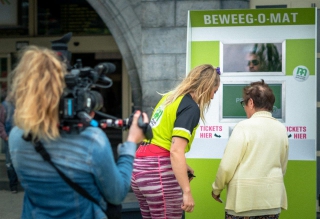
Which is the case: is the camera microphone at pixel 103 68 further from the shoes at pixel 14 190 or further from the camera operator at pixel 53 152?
the shoes at pixel 14 190

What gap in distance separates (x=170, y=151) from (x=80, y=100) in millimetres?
1399

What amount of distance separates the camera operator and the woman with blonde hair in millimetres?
1298

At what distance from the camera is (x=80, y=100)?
103 inches

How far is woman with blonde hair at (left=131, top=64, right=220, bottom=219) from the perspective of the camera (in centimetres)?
394

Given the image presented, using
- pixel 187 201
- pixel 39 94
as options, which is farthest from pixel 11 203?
pixel 39 94

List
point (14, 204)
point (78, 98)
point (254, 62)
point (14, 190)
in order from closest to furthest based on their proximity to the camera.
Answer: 1. point (78, 98)
2. point (254, 62)
3. point (14, 204)
4. point (14, 190)

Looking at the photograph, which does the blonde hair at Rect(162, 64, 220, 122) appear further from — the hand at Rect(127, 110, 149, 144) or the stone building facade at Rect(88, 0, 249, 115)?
the stone building facade at Rect(88, 0, 249, 115)

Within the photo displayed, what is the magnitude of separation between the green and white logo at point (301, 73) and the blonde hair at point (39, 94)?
293 centimetres

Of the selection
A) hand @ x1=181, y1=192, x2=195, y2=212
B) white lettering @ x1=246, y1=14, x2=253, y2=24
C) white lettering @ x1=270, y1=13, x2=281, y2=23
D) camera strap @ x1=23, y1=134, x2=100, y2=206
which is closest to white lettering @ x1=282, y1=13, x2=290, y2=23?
white lettering @ x1=270, y1=13, x2=281, y2=23

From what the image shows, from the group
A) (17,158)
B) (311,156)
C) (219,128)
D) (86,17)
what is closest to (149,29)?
(219,128)

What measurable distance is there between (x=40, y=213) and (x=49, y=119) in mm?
454

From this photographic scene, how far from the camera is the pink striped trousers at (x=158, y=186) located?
→ 3990 mm

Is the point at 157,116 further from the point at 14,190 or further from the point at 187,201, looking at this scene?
the point at 14,190

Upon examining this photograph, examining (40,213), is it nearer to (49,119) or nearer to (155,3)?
(49,119)
